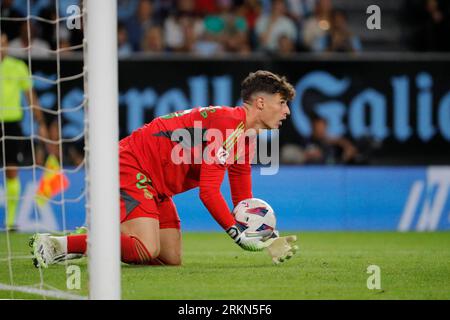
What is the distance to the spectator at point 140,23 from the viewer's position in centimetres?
1351

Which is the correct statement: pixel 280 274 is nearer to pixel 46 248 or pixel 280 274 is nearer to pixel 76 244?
pixel 76 244

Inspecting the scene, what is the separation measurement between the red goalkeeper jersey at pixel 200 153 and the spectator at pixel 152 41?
238 inches

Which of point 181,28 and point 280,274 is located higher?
point 181,28

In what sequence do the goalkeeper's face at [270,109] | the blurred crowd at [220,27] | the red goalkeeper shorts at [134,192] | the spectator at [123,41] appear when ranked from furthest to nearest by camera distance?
1. the spectator at [123,41]
2. the blurred crowd at [220,27]
3. the goalkeeper's face at [270,109]
4. the red goalkeeper shorts at [134,192]

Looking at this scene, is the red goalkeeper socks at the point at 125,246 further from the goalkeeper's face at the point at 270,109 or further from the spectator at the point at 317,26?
the spectator at the point at 317,26

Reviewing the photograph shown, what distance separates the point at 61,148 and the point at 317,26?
19.6 ft

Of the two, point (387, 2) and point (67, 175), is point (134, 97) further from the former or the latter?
point (387, 2)

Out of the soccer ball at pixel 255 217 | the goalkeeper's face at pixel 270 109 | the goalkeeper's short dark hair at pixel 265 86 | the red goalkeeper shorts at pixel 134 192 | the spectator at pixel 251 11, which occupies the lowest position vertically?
the soccer ball at pixel 255 217

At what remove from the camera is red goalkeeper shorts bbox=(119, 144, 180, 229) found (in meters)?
6.92

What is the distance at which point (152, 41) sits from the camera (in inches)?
521

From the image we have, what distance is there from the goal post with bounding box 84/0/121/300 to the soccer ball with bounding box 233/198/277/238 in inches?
69.6

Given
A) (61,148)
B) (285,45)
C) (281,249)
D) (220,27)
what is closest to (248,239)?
(281,249)

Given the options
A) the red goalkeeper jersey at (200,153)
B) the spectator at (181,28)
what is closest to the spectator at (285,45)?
the spectator at (181,28)

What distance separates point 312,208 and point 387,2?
415 centimetres
